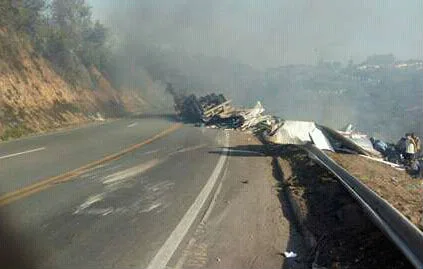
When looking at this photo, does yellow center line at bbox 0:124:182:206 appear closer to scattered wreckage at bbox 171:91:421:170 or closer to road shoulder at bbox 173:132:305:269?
road shoulder at bbox 173:132:305:269

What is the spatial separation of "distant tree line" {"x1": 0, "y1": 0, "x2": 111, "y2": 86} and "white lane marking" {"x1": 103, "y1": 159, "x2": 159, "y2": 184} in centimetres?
1859

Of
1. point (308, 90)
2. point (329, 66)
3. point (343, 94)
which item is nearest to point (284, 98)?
point (308, 90)

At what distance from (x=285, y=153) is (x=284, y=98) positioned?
51389 millimetres

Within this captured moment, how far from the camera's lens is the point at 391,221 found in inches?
251

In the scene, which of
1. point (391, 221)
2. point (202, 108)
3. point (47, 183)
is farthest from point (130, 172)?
point (202, 108)

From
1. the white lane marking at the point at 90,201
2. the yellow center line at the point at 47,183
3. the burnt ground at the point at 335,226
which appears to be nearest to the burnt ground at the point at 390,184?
the burnt ground at the point at 335,226

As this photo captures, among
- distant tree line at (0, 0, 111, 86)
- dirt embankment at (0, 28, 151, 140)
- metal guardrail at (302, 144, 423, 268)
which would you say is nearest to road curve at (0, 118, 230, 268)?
metal guardrail at (302, 144, 423, 268)

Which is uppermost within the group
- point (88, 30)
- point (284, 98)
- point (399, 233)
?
point (88, 30)

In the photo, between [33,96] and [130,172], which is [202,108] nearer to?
[33,96]

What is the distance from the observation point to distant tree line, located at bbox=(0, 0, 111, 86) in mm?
30406

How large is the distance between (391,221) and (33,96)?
2362 cm

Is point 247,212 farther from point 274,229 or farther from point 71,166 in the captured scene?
point 71,166

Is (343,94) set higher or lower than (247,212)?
lower

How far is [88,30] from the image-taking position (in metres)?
45.7
